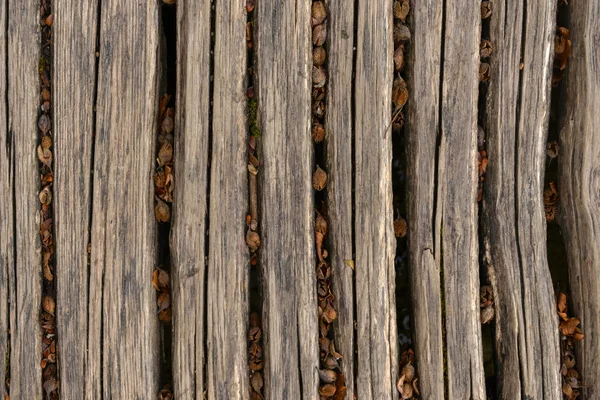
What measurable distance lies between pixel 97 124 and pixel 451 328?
7.53ft

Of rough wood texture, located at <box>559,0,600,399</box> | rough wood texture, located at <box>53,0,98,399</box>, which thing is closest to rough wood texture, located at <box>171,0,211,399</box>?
rough wood texture, located at <box>53,0,98,399</box>

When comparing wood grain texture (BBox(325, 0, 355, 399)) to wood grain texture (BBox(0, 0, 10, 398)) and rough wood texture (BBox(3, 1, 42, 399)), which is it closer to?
rough wood texture (BBox(3, 1, 42, 399))

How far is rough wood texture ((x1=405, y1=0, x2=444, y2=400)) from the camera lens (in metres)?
2.73

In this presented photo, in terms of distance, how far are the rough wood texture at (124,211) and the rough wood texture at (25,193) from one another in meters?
0.34

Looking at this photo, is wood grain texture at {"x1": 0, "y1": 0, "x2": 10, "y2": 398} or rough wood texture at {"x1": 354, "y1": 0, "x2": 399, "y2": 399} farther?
wood grain texture at {"x1": 0, "y1": 0, "x2": 10, "y2": 398}

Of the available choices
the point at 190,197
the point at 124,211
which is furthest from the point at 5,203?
the point at 190,197

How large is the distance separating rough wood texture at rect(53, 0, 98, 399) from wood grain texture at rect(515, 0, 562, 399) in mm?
2427

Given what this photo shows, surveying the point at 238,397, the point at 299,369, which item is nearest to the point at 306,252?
the point at 299,369

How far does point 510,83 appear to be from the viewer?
2.76 m

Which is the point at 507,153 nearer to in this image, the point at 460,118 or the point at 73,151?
the point at 460,118

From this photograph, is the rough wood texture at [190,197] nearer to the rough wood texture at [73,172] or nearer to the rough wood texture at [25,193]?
the rough wood texture at [73,172]

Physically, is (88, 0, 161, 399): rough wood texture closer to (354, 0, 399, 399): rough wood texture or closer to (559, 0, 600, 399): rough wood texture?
(354, 0, 399, 399): rough wood texture

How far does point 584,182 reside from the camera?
9.00 feet

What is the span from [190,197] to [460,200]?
4.95ft
